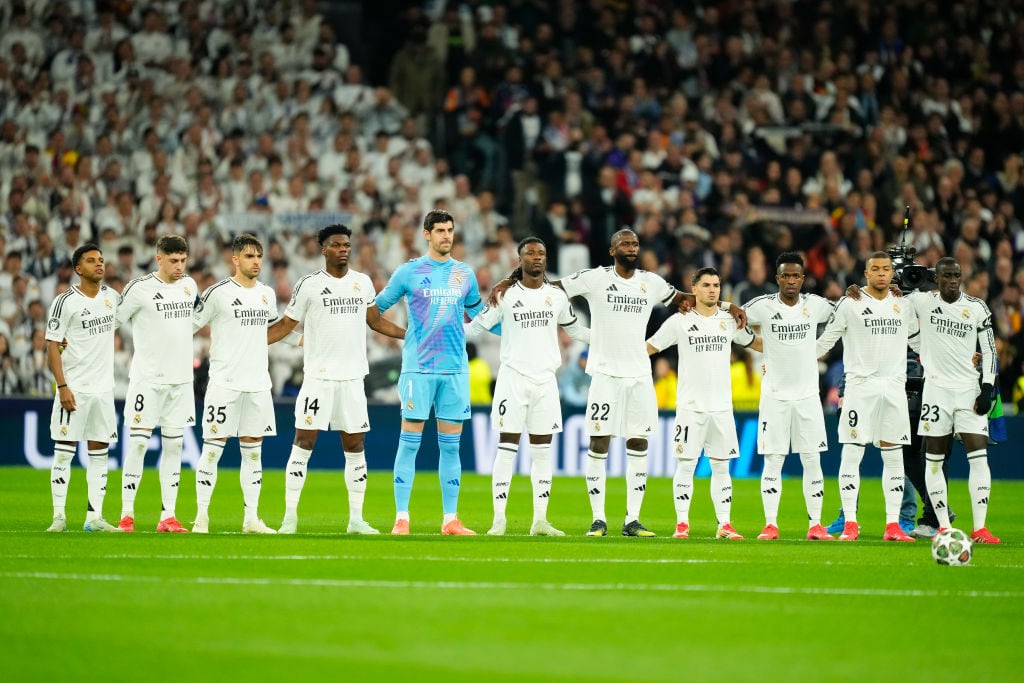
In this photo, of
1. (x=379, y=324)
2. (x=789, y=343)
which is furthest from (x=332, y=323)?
(x=789, y=343)

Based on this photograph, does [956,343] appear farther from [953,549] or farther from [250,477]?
[250,477]

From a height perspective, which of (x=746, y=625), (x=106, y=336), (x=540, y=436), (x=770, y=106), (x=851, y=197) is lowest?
(x=746, y=625)

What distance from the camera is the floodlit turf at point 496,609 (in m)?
7.10

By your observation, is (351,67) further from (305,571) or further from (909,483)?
(305,571)

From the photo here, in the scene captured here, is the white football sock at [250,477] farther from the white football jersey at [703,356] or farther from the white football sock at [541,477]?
the white football jersey at [703,356]

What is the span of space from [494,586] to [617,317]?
422cm

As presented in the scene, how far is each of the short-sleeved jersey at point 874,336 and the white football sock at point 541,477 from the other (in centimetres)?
253

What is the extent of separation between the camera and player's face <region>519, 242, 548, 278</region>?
12922 mm

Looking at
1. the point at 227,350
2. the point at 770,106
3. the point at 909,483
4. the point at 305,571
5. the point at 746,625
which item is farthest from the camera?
the point at 770,106

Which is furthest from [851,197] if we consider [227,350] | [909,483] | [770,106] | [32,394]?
[227,350]

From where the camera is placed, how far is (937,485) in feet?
43.3

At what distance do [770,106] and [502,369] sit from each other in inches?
587

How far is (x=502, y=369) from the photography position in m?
13.1

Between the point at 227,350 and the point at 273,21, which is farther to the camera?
the point at 273,21
